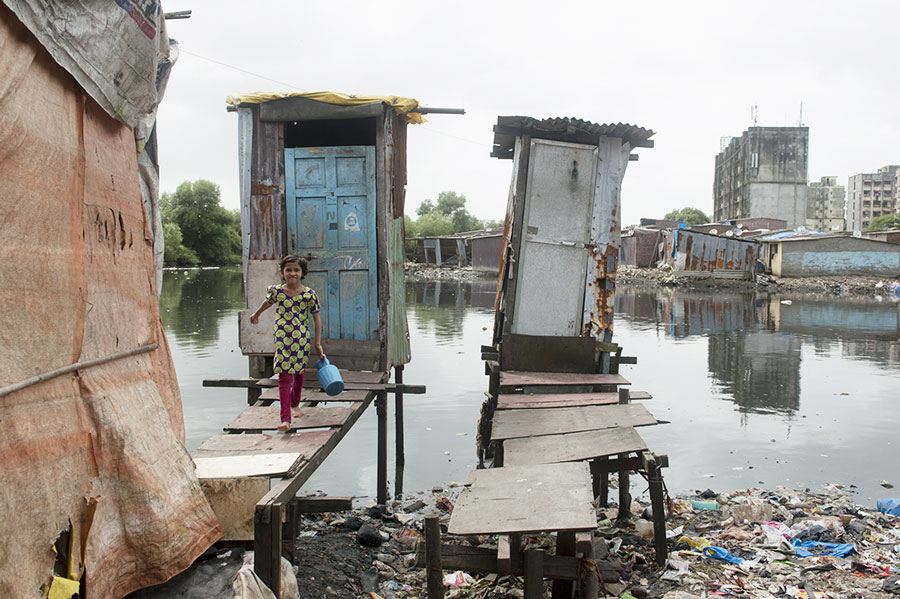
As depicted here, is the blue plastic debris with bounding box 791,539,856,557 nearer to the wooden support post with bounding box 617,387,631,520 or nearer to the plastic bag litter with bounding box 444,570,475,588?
the wooden support post with bounding box 617,387,631,520

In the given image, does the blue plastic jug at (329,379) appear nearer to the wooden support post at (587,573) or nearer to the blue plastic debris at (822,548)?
the wooden support post at (587,573)

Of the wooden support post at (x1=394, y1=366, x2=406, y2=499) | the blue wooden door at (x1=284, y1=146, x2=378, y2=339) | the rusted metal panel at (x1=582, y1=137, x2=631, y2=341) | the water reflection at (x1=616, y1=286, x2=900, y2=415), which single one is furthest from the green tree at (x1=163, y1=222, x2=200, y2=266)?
the rusted metal panel at (x1=582, y1=137, x2=631, y2=341)

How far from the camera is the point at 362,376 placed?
7.16 m

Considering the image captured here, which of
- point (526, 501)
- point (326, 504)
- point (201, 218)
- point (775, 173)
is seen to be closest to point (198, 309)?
point (326, 504)

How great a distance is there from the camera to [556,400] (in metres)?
6.71

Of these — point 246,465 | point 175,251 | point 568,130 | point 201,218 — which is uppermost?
point 201,218

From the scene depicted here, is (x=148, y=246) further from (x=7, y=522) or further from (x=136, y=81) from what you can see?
(x=7, y=522)

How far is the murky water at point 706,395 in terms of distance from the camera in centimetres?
815

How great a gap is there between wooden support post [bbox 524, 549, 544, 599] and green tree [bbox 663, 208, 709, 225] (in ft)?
223

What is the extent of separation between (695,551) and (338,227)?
15.1ft

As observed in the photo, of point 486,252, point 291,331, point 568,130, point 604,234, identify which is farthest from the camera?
point 486,252

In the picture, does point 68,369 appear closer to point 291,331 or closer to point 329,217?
point 291,331

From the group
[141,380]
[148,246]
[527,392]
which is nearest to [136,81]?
[148,246]

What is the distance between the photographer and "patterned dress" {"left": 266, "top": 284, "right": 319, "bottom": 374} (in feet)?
17.9
